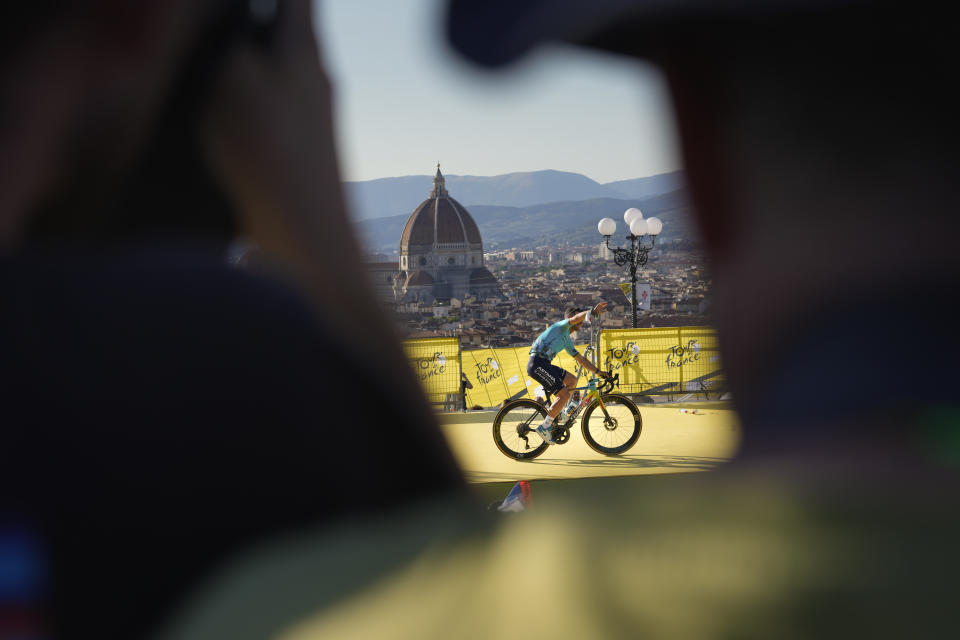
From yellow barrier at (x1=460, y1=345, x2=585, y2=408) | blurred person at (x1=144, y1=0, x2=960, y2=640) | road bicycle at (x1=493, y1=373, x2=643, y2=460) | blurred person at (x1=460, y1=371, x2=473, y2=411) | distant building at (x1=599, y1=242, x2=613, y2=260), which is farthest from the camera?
yellow barrier at (x1=460, y1=345, x2=585, y2=408)

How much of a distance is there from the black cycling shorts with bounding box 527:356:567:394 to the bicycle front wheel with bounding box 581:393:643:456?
219 mm

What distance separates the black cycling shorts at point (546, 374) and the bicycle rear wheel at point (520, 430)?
12 centimetres

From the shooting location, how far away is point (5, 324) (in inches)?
9.3

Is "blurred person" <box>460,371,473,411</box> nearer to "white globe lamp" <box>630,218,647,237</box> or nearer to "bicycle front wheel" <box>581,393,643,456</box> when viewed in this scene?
"bicycle front wheel" <box>581,393,643,456</box>

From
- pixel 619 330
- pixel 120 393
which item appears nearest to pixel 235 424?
pixel 120 393

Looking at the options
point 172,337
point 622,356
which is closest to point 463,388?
point 622,356

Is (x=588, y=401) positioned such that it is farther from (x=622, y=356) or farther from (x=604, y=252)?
(x=622, y=356)

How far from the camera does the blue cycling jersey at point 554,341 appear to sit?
3.58 meters

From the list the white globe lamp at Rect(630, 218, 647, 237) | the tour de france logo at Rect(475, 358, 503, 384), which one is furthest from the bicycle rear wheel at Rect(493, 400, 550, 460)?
the white globe lamp at Rect(630, 218, 647, 237)

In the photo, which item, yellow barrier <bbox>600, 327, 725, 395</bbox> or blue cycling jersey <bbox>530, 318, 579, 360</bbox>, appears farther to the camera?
yellow barrier <bbox>600, 327, 725, 395</bbox>

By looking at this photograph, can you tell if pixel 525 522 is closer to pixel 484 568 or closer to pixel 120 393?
pixel 484 568

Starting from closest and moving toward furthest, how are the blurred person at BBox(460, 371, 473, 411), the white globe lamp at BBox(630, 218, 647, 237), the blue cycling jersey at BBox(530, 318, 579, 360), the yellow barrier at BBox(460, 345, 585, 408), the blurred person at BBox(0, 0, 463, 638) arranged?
the blurred person at BBox(0, 0, 463, 638) → the white globe lamp at BBox(630, 218, 647, 237) → the blue cycling jersey at BBox(530, 318, 579, 360) → the blurred person at BBox(460, 371, 473, 411) → the yellow barrier at BBox(460, 345, 585, 408)

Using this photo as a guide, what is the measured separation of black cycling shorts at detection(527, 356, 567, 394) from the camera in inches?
144

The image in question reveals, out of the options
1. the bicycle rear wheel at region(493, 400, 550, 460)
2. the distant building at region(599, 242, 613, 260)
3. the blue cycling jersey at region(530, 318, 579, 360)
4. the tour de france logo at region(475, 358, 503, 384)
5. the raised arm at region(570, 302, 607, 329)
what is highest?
the distant building at region(599, 242, 613, 260)
